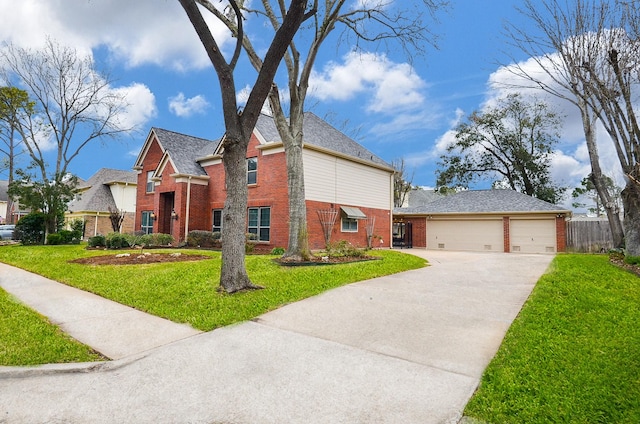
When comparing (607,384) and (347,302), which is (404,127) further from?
(607,384)

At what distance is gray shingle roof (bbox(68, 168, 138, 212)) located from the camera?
3031 cm

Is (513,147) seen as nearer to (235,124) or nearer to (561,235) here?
(561,235)

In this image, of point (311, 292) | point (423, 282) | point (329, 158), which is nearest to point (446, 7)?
point (329, 158)

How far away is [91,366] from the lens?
3760mm

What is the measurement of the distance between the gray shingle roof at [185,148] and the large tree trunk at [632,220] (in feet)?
67.8

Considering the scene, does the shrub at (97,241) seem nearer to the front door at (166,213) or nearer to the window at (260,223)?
the front door at (166,213)

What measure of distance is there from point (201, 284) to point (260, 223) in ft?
34.4

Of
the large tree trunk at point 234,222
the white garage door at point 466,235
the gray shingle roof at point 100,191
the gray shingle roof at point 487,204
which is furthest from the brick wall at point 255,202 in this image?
the large tree trunk at point 234,222

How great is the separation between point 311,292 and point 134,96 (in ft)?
88.0

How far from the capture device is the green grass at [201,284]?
5.83 metres

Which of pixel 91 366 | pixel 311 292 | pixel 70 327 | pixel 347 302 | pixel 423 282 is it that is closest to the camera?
pixel 91 366

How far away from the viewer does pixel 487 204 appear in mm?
24344

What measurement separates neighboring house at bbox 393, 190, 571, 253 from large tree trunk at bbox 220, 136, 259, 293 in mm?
20533

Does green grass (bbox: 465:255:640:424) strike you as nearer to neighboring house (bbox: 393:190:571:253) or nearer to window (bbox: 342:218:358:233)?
window (bbox: 342:218:358:233)
